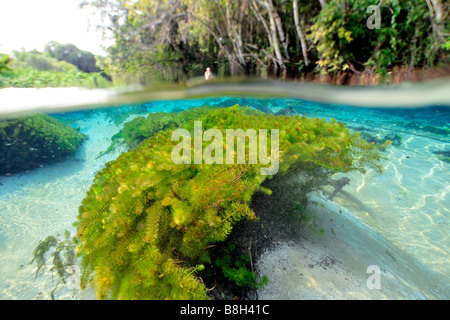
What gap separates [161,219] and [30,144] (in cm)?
1081

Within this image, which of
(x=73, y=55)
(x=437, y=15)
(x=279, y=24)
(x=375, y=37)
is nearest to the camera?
(x=437, y=15)

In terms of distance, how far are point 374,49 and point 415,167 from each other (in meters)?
4.36

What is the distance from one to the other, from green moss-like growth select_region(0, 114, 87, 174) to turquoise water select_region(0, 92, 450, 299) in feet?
1.85

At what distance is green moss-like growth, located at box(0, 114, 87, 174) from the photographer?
8367mm

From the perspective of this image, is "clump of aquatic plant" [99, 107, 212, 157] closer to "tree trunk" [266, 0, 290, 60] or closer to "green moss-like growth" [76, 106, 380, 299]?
"tree trunk" [266, 0, 290, 60]

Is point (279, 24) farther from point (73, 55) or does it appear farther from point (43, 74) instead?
point (43, 74)

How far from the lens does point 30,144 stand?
28.5 ft

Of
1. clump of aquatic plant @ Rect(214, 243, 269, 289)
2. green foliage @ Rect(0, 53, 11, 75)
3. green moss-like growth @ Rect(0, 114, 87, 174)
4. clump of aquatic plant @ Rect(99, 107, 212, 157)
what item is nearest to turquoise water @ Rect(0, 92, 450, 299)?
green moss-like growth @ Rect(0, 114, 87, 174)

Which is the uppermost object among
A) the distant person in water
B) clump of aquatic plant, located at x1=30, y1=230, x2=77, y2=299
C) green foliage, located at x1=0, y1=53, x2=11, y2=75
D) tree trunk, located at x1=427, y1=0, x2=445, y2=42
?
tree trunk, located at x1=427, y1=0, x2=445, y2=42

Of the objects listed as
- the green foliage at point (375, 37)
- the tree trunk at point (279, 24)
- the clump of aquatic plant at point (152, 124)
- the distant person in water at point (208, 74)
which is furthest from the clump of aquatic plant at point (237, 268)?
the tree trunk at point (279, 24)

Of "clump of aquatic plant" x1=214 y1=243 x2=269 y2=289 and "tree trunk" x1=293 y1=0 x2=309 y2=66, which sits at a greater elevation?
"tree trunk" x1=293 y1=0 x2=309 y2=66

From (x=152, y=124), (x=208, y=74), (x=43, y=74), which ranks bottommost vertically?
(x=152, y=124)

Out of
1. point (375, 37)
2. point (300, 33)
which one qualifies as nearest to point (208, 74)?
point (300, 33)

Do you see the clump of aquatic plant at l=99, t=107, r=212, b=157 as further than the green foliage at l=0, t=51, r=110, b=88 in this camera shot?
Yes
